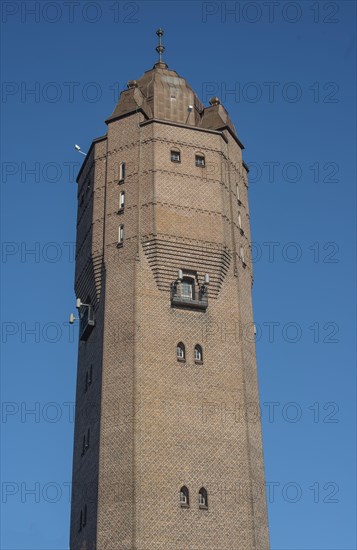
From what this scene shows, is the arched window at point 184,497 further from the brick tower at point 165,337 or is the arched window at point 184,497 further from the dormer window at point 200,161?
the dormer window at point 200,161

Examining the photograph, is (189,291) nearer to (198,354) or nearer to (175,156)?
(198,354)

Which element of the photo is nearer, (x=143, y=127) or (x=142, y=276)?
(x=142, y=276)

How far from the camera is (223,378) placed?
46.4 m

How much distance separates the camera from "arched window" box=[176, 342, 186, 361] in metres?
46.2

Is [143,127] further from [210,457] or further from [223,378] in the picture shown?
[210,457]

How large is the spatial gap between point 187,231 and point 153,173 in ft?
10.8

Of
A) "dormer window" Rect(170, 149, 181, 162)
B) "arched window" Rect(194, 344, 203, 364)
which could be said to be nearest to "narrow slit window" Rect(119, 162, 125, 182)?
"dormer window" Rect(170, 149, 181, 162)

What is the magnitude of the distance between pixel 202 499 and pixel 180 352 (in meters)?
6.44

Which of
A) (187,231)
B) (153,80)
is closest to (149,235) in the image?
(187,231)

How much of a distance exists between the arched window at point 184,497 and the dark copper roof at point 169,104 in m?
18.5

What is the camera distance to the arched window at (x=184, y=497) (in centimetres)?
4300

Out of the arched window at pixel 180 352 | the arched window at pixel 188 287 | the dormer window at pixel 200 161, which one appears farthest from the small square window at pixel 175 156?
the arched window at pixel 180 352

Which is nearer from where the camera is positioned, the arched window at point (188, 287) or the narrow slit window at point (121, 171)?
the arched window at point (188, 287)

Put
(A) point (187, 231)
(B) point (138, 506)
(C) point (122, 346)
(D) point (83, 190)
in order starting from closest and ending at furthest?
(B) point (138, 506), (C) point (122, 346), (A) point (187, 231), (D) point (83, 190)
